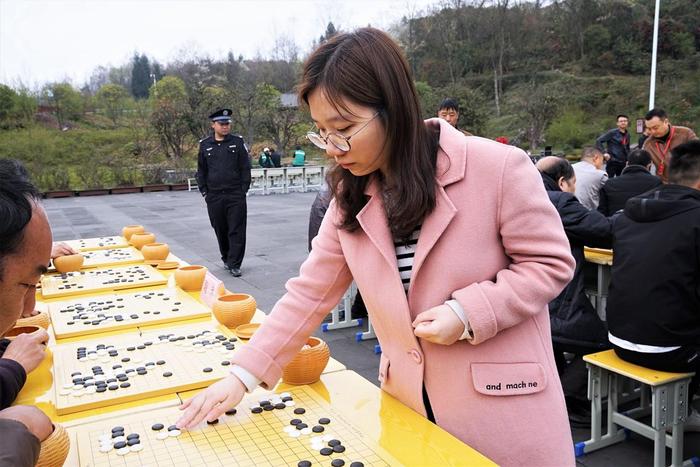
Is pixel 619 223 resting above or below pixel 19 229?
below

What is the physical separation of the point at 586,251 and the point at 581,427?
1228mm

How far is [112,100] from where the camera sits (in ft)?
106

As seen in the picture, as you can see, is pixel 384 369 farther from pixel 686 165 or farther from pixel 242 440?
pixel 686 165

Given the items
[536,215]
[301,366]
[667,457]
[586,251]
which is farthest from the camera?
[586,251]

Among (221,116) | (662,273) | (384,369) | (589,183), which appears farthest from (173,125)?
(384,369)

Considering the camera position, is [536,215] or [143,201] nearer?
[536,215]

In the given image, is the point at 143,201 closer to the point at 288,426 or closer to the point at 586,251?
the point at 586,251

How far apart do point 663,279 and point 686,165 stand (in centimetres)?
60

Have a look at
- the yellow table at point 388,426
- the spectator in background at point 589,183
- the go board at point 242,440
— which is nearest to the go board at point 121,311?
the yellow table at point 388,426

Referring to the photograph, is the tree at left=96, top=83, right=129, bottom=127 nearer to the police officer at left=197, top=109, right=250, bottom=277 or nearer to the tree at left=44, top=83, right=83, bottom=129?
the tree at left=44, top=83, right=83, bottom=129

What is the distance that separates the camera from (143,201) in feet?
54.1

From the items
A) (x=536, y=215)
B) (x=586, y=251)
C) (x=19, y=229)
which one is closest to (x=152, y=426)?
(x=19, y=229)

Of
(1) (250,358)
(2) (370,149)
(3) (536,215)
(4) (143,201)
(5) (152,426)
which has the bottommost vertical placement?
(4) (143,201)

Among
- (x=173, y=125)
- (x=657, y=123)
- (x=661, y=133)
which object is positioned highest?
(x=173, y=125)
